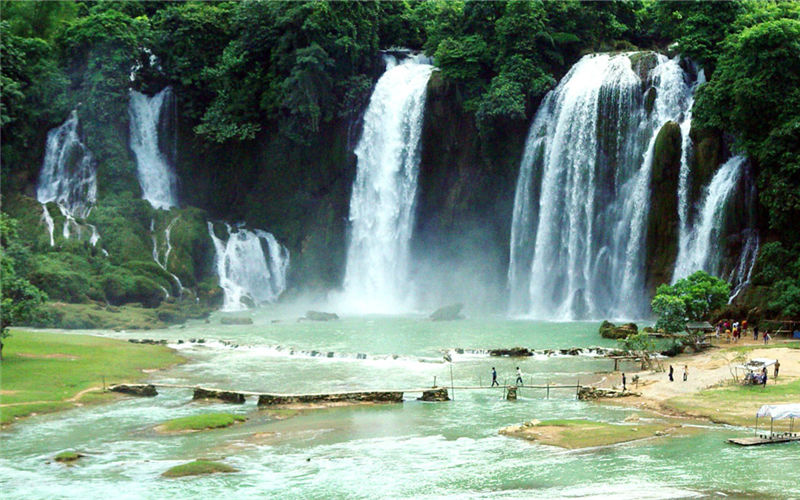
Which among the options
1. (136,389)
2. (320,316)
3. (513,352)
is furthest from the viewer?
(320,316)

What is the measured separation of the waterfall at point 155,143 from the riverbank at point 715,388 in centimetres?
4692

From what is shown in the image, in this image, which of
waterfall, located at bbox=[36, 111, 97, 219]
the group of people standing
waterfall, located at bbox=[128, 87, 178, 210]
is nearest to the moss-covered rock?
the group of people standing

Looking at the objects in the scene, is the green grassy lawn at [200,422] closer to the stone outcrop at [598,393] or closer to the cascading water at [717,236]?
the stone outcrop at [598,393]

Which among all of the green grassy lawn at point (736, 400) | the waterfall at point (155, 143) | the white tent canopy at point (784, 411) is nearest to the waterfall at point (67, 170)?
the waterfall at point (155, 143)

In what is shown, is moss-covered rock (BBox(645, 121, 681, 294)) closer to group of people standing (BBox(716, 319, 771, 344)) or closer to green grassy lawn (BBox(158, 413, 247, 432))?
group of people standing (BBox(716, 319, 771, 344))

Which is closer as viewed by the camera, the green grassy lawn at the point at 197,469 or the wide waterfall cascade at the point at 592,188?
the green grassy lawn at the point at 197,469

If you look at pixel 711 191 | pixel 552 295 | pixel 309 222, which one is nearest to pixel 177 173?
pixel 309 222

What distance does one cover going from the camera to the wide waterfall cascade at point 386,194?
7056 centimetres

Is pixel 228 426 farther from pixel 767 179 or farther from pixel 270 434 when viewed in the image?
pixel 767 179

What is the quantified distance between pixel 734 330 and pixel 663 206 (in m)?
12.8

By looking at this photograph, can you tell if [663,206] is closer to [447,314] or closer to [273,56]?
[447,314]

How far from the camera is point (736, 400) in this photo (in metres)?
32.6

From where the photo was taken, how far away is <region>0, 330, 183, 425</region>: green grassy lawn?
35.5m

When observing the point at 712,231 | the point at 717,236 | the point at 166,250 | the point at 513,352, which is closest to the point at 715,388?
the point at 513,352
